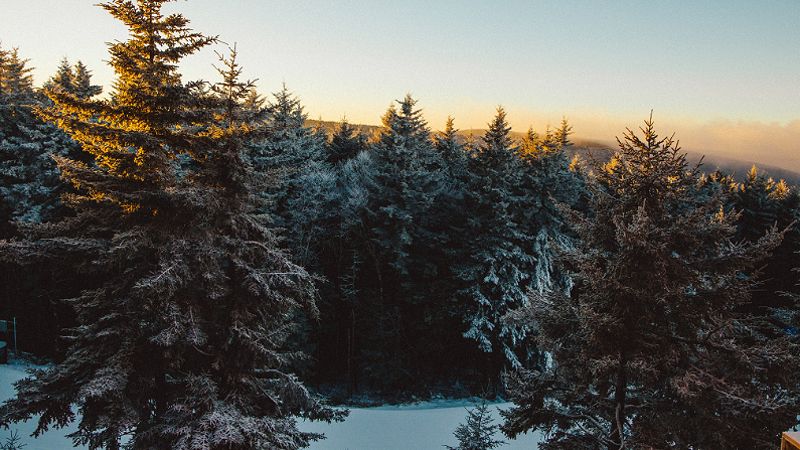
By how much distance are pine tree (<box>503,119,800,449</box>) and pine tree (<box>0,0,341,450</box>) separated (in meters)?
5.37

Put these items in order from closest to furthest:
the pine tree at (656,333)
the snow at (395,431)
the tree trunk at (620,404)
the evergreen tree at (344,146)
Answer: the pine tree at (656,333)
the tree trunk at (620,404)
the snow at (395,431)
the evergreen tree at (344,146)

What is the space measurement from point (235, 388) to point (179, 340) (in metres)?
1.61

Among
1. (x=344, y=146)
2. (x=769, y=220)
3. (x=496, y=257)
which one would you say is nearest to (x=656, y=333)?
(x=496, y=257)

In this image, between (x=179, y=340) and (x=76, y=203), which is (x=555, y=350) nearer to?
(x=179, y=340)

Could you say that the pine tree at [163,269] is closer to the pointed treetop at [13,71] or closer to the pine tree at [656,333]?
the pine tree at [656,333]

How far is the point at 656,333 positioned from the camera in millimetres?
8031

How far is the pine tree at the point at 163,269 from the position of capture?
8656 millimetres

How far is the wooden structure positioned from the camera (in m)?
4.36

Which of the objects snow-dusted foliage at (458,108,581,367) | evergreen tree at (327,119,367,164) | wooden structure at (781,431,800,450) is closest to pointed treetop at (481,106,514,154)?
snow-dusted foliage at (458,108,581,367)

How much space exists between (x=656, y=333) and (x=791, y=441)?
368 centimetres

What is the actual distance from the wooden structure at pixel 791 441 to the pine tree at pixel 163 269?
7857 mm

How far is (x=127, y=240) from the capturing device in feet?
28.8

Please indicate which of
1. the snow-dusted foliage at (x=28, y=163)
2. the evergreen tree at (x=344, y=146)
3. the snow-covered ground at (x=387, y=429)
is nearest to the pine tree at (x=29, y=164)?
the snow-dusted foliage at (x=28, y=163)

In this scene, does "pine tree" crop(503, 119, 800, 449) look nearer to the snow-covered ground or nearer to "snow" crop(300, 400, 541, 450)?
"snow" crop(300, 400, 541, 450)
